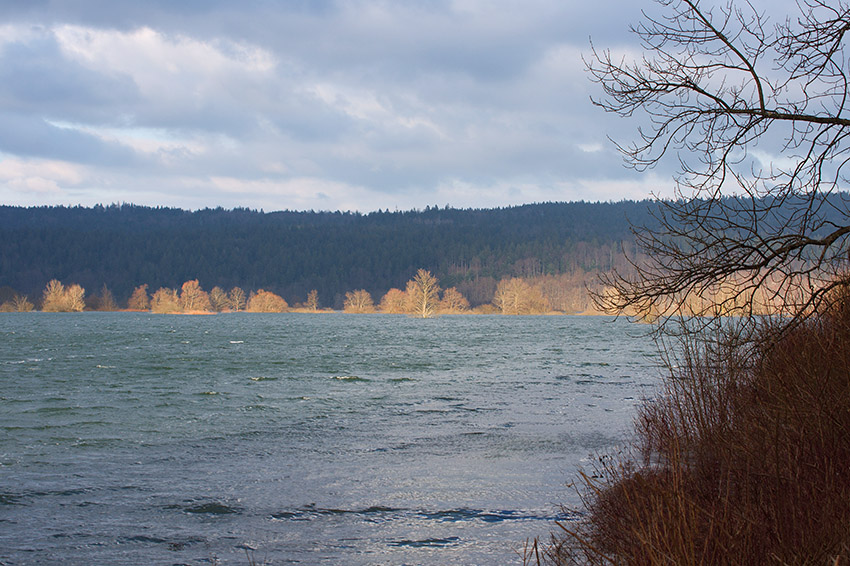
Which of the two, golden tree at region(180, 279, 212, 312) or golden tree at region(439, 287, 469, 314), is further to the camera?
golden tree at region(439, 287, 469, 314)

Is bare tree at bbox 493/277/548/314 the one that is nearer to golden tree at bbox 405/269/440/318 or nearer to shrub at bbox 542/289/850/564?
golden tree at bbox 405/269/440/318

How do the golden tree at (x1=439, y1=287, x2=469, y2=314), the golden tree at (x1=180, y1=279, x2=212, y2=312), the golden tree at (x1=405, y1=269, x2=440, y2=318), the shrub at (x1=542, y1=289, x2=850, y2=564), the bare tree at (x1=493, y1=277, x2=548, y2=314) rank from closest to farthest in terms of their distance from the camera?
1. the shrub at (x1=542, y1=289, x2=850, y2=564)
2. the golden tree at (x1=405, y1=269, x2=440, y2=318)
3. the bare tree at (x1=493, y1=277, x2=548, y2=314)
4. the golden tree at (x1=180, y1=279, x2=212, y2=312)
5. the golden tree at (x1=439, y1=287, x2=469, y2=314)

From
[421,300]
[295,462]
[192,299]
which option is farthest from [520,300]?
[295,462]

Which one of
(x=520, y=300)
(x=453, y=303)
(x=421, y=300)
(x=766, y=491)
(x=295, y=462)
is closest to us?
(x=766, y=491)

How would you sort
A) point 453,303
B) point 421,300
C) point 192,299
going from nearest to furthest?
point 421,300
point 192,299
point 453,303

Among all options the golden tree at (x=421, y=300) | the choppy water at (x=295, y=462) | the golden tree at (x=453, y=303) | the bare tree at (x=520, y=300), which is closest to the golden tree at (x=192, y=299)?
the golden tree at (x=453, y=303)

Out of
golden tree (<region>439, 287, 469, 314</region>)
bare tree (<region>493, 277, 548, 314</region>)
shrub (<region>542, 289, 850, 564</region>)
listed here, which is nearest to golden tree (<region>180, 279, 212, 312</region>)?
golden tree (<region>439, 287, 469, 314</region>)

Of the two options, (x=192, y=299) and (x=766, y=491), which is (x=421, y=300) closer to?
(x=192, y=299)

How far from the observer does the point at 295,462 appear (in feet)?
56.2

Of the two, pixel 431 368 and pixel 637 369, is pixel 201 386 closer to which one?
pixel 431 368

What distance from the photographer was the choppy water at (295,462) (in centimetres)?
1118

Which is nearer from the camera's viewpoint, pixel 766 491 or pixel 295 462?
pixel 766 491

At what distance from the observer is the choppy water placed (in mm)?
11180

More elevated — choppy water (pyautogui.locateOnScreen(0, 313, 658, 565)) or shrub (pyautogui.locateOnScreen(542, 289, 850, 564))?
shrub (pyautogui.locateOnScreen(542, 289, 850, 564))
